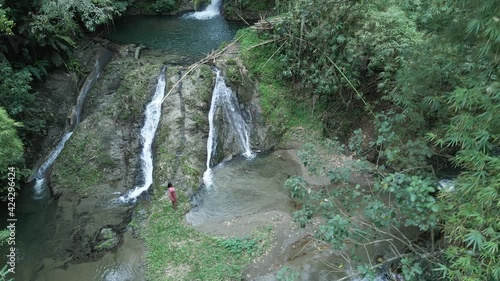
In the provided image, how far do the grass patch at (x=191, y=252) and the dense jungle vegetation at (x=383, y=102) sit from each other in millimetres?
A: 1846

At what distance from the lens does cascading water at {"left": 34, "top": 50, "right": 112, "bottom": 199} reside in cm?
1129

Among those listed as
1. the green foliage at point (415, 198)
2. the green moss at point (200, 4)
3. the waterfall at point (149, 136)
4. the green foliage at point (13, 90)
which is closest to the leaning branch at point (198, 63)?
the waterfall at point (149, 136)

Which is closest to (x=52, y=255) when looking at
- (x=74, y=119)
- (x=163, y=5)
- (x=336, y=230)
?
(x=74, y=119)

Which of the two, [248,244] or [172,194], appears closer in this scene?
[248,244]

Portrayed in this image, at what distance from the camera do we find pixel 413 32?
9.56 m

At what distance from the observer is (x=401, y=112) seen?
10156 mm

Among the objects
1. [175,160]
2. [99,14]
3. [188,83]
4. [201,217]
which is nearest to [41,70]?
[99,14]

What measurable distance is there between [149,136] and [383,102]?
7.34 m

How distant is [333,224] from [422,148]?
289 centimetres

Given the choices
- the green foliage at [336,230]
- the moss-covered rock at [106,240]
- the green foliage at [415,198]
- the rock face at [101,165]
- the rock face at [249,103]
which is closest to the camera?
the green foliage at [415,198]

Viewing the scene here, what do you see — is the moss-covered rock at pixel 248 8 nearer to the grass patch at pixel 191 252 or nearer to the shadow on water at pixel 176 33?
the shadow on water at pixel 176 33

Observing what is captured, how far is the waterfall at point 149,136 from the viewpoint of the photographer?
Answer: 10.7m

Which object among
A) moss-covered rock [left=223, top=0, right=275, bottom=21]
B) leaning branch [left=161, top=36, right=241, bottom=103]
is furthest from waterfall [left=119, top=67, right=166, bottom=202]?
moss-covered rock [left=223, top=0, right=275, bottom=21]
